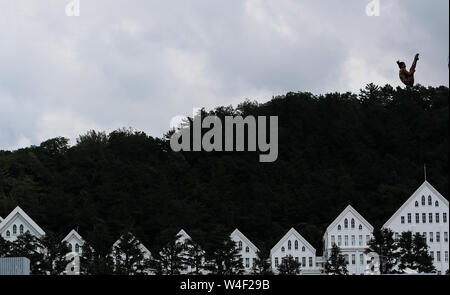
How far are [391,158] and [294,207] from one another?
921 inches

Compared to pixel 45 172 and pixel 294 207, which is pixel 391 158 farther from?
pixel 45 172

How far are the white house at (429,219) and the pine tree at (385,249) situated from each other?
1473 centimetres

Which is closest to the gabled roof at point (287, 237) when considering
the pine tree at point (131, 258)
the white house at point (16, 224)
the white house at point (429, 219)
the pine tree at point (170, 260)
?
the white house at point (429, 219)

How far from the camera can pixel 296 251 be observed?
102 metres

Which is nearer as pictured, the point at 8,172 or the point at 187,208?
the point at 187,208

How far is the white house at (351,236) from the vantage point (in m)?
104

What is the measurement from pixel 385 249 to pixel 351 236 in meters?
18.4

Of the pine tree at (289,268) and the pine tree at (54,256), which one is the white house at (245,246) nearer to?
the pine tree at (289,268)

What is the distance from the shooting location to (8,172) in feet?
427

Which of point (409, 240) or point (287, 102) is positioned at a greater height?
point (287, 102)

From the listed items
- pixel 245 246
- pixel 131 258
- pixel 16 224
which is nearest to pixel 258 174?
pixel 245 246

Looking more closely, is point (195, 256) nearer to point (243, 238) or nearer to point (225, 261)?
point (225, 261)

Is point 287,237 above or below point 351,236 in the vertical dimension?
below
